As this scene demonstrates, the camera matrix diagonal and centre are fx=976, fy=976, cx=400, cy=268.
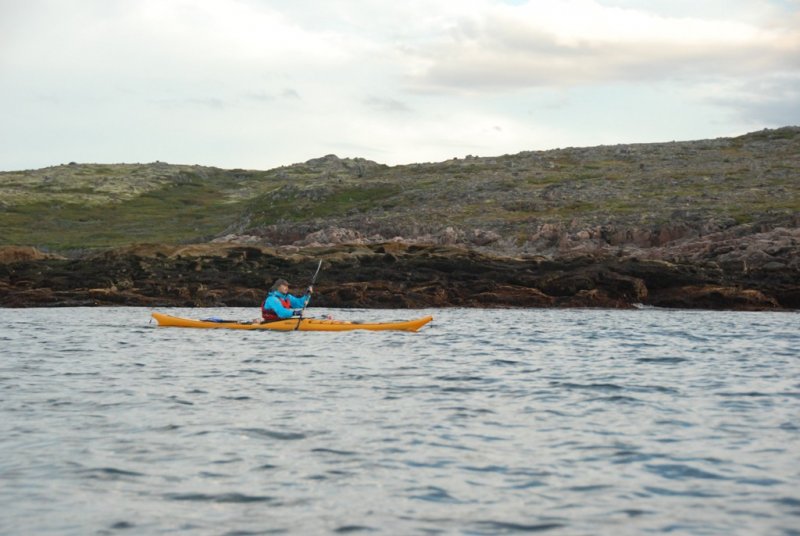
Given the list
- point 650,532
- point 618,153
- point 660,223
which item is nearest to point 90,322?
point 650,532

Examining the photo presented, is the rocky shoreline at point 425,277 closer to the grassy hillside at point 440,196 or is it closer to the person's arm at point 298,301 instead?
the person's arm at point 298,301

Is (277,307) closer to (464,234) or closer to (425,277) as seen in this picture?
(425,277)

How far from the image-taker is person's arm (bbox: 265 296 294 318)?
3036 centimetres

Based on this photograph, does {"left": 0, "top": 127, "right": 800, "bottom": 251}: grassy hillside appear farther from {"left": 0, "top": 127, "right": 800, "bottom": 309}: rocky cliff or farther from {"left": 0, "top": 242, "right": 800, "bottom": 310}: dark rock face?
{"left": 0, "top": 242, "right": 800, "bottom": 310}: dark rock face

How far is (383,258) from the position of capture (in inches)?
1953

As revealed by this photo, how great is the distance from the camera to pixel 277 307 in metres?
30.4

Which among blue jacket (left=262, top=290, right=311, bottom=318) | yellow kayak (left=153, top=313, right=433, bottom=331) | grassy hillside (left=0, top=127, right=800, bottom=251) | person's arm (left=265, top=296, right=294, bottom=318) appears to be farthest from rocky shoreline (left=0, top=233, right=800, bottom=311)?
grassy hillside (left=0, top=127, right=800, bottom=251)

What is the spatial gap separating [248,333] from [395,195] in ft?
204

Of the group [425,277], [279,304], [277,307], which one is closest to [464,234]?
[425,277]

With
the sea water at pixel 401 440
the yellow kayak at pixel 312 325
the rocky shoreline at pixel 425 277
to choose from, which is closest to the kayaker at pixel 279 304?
the yellow kayak at pixel 312 325

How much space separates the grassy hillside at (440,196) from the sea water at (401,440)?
40805 mm

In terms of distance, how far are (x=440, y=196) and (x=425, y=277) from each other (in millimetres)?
40750

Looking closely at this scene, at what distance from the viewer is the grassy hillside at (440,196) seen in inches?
2694

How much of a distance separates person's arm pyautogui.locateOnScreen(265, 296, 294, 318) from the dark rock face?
11.2m
